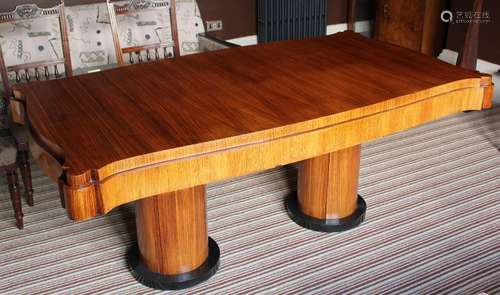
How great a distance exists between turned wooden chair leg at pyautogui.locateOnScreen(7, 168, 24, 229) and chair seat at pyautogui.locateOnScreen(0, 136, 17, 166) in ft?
0.16

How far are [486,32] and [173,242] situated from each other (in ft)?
12.8

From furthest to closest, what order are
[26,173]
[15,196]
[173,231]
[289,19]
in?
[289,19], [26,173], [15,196], [173,231]

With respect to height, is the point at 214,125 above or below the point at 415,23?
above

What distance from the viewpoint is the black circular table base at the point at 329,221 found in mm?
2648

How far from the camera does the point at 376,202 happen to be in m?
2.90

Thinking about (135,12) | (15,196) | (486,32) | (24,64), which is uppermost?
(135,12)

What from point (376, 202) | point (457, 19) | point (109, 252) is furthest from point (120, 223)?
point (457, 19)

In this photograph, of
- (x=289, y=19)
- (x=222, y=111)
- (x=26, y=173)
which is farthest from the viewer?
(x=289, y=19)

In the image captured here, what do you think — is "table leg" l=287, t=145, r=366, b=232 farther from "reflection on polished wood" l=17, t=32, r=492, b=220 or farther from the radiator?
the radiator

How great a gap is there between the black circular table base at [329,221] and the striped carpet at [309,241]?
0.04m

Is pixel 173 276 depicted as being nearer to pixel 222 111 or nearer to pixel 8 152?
pixel 222 111

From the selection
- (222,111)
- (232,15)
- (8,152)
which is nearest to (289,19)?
(232,15)

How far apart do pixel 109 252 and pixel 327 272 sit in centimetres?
98

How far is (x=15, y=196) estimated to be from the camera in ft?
8.74
